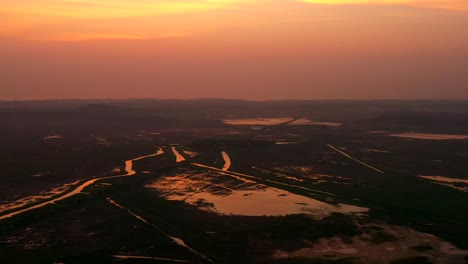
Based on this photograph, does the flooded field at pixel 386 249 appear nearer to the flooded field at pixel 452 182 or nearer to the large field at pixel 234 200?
the large field at pixel 234 200

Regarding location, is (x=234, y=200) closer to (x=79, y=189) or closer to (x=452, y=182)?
(x=79, y=189)

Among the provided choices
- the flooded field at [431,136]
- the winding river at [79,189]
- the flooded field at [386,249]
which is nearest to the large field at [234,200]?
the flooded field at [386,249]

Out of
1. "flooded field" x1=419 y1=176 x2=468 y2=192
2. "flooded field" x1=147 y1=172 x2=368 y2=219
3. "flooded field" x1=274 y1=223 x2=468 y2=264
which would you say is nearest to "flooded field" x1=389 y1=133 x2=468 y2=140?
"flooded field" x1=419 y1=176 x2=468 y2=192

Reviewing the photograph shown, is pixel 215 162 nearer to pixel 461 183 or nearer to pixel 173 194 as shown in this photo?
pixel 173 194

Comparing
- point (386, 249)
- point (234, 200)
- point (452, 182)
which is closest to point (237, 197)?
point (234, 200)

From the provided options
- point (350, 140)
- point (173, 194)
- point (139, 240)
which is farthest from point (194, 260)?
point (350, 140)

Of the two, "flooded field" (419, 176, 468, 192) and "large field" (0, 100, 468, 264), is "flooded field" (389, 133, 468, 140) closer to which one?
"large field" (0, 100, 468, 264)
